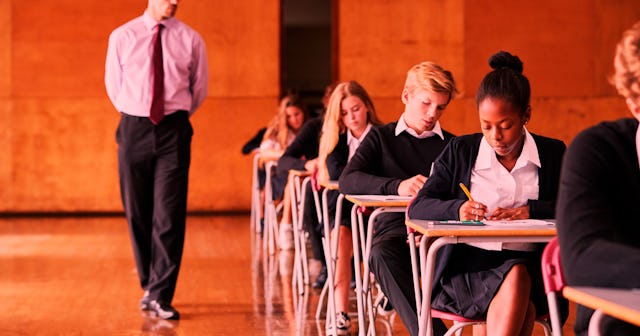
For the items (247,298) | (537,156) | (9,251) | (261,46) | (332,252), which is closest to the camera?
(537,156)

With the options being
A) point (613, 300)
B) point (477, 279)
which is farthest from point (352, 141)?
point (613, 300)

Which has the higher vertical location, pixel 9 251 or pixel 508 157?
pixel 508 157

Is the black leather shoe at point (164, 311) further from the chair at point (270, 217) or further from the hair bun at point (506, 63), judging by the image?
the hair bun at point (506, 63)

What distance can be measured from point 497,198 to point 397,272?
51 cm

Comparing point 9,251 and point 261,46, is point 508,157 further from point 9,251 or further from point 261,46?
point 261,46

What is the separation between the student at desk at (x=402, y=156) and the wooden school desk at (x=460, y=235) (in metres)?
0.58

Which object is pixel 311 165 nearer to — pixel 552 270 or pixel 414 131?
pixel 414 131

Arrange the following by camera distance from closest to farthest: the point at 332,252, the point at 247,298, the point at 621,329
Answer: the point at 621,329 → the point at 332,252 → the point at 247,298

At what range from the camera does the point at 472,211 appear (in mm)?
2965

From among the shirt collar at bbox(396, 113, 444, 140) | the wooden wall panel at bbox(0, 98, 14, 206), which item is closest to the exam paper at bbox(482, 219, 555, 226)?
the shirt collar at bbox(396, 113, 444, 140)

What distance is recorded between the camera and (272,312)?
5223mm

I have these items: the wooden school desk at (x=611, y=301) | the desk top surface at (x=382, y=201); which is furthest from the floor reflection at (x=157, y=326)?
the wooden school desk at (x=611, y=301)

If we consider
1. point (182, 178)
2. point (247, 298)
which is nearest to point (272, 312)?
point (247, 298)

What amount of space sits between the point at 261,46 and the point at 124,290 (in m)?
5.61
